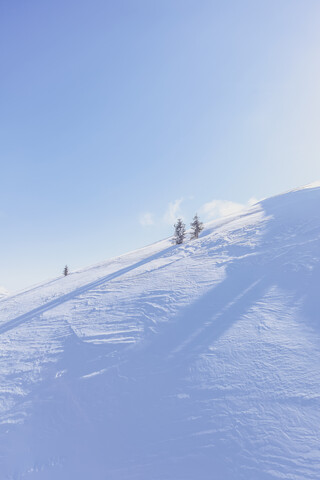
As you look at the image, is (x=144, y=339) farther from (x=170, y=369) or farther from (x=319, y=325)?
(x=319, y=325)

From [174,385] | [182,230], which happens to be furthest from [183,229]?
[174,385]

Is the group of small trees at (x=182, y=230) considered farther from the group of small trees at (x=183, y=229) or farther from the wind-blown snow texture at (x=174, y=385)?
the wind-blown snow texture at (x=174, y=385)

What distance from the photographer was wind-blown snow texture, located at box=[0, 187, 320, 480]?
3.73 meters

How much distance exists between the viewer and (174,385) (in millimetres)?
4844

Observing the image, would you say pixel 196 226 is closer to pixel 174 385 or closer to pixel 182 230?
pixel 182 230

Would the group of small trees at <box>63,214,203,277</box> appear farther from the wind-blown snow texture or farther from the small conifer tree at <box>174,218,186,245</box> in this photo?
the wind-blown snow texture

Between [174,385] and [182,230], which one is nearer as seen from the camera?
[174,385]

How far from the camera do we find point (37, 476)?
3.86 meters

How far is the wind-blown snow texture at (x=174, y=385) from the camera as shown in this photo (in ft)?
12.2

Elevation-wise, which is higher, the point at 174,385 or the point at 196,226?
the point at 196,226

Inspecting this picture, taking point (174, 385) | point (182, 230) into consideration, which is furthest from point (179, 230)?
point (174, 385)

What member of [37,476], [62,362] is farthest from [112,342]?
[37,476]

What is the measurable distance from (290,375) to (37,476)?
543 centimetres

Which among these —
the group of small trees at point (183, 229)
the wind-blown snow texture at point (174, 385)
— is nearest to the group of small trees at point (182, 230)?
the group of small trees at point (183, 229)
